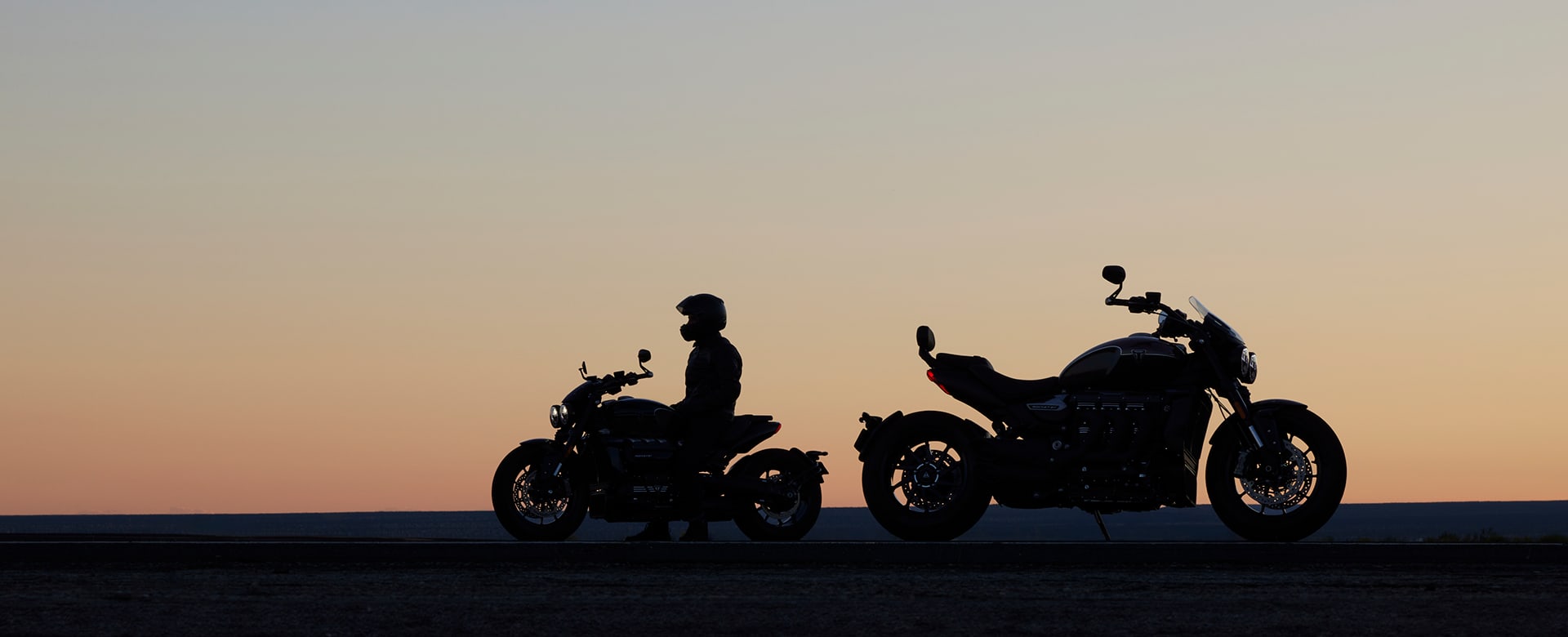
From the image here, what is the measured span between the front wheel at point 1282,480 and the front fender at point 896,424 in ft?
5.11

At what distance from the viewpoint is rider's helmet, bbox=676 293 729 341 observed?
47.3 ft

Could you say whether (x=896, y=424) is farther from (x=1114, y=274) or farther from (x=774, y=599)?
(x=774, y=599)

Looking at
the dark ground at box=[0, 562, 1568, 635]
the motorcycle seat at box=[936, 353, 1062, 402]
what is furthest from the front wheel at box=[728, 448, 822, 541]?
the dark ground at box=[0, 562, 1568, 635]

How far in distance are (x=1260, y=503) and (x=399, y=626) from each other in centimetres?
637

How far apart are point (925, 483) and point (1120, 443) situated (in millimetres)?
1288

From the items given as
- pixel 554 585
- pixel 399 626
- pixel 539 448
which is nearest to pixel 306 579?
pixel 554 585

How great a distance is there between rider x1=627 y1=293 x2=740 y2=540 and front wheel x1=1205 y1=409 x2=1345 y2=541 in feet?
13.3

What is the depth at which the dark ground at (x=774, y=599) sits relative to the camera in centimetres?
671

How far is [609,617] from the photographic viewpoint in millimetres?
6926

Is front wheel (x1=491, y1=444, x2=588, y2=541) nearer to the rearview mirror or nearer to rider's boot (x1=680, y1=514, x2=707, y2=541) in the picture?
rider's boot (x1=680, y1=514, x2=707, y2=541)

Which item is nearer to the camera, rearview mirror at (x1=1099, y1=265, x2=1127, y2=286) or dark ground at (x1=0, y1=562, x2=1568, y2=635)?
dark ground at (x1=0, y1=562, x2=1568, y2=635)

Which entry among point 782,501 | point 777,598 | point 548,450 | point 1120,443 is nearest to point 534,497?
point 548,450

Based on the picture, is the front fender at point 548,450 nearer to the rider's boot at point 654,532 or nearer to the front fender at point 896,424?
the rider's boot at point 654,532

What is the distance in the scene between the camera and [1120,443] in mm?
11828
